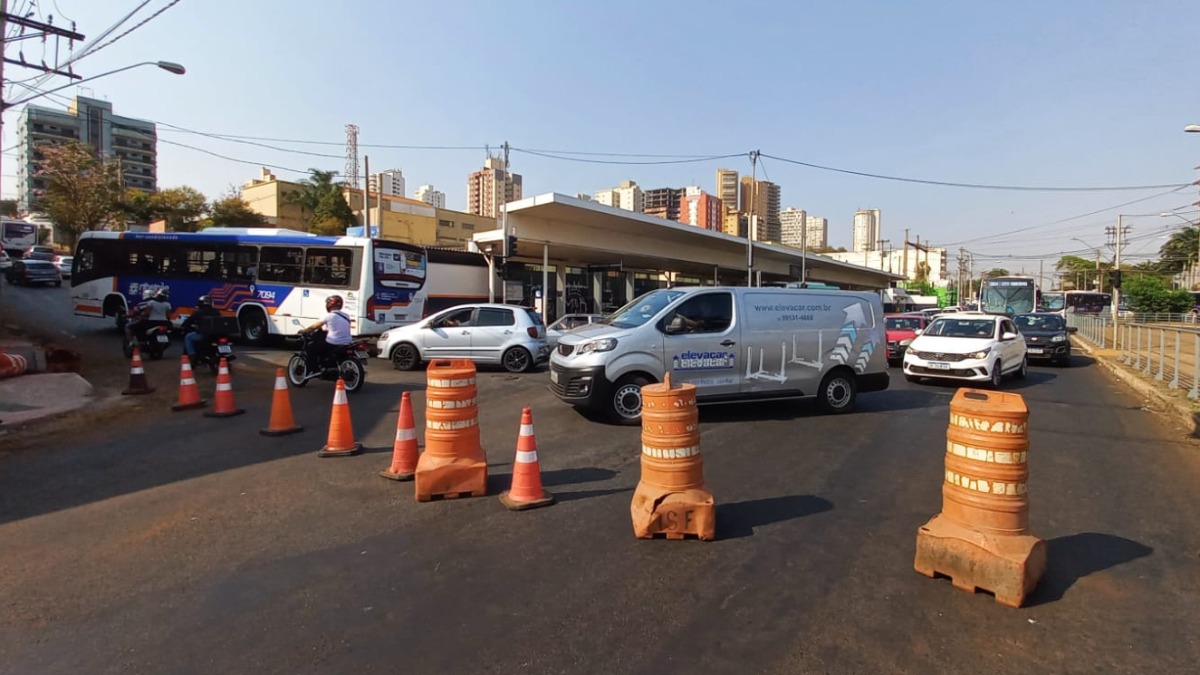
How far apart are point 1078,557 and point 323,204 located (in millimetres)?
62262

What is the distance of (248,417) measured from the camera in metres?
8.72

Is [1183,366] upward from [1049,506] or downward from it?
upward

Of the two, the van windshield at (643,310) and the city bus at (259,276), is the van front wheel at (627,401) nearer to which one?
the van windshield at (643,310)

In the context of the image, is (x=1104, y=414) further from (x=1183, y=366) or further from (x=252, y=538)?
(x=252, y=538)

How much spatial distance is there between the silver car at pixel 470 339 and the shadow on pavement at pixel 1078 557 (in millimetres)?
11066

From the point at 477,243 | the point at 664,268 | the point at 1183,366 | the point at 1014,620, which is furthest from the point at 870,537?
the point at 664,268

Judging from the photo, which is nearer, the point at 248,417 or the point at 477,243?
the point at 248,417

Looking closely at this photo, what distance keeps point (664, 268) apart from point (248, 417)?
3316cm

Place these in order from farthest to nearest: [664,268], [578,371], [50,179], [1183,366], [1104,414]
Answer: [664,268]
[50,179]
[1183,366]
[1104,414]
[578,371]

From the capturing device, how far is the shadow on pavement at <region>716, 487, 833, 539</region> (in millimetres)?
4695

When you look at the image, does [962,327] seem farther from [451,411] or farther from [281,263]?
[281,263]

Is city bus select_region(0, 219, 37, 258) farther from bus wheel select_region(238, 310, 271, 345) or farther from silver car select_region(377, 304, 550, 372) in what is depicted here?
silver car select_region(377, 304, 550, 372)

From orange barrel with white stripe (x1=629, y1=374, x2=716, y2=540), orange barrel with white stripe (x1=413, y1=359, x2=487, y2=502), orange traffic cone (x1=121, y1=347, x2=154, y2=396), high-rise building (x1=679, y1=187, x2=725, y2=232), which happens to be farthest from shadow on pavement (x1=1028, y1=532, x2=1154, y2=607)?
high-rise building (x1=679, y1=187, x2=725, y2=232)

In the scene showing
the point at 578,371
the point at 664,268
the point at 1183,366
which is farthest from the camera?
the point at 664,268
